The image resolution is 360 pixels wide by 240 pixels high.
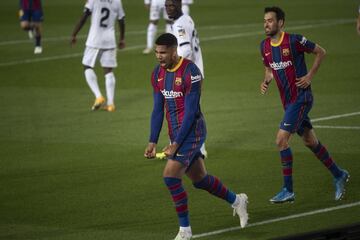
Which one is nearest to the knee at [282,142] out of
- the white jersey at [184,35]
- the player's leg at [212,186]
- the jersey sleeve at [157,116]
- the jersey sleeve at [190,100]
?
the player's leg at [212,186]

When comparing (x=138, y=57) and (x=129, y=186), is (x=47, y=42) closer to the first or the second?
(x=138, y=57)

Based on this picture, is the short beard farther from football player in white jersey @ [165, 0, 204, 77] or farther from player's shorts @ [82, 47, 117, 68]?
player's shorts @ [82, 47, 117, 68]

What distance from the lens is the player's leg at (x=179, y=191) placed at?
10.9 metres

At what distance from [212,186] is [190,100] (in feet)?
3.83

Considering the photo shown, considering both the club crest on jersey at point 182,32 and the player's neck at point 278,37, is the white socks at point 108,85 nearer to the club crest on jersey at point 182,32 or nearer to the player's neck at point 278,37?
the club crest on jersey at point 182,32

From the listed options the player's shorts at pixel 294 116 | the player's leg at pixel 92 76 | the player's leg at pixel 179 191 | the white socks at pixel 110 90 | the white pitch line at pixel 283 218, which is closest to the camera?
the player's leg at pixel 179 191

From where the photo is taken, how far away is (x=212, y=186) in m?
11.3

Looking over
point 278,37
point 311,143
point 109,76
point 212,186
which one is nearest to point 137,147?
point 109,76

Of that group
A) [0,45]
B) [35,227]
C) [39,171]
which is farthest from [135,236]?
[0,45]

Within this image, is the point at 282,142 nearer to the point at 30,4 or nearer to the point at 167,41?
the point at 167,41

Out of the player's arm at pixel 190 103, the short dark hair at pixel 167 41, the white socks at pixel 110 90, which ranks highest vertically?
the short dark hair at pixel 167 41

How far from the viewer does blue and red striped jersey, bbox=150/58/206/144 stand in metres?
10.8

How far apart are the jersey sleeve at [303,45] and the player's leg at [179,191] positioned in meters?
2.78

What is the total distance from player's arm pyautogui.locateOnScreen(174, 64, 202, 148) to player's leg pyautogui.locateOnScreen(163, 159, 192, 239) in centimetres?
31
